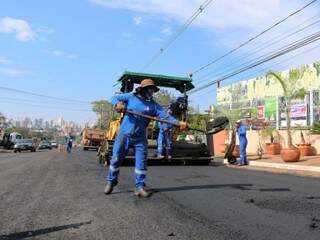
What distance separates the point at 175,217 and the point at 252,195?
2791 mm

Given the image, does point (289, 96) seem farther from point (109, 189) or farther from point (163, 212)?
point (163, 212)

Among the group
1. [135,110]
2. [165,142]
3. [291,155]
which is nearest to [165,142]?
[165,142]

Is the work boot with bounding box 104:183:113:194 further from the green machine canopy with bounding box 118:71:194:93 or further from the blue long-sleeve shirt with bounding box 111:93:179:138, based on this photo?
the green machine canopy with bounding box 118:71:194:93

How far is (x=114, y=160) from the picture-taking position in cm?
1054

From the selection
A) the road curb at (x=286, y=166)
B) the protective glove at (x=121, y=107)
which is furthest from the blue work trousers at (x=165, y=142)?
the protective glove at (x=121, y=107)

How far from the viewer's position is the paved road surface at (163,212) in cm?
682

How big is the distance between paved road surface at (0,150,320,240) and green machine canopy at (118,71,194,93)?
341 inches

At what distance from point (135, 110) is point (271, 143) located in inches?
808

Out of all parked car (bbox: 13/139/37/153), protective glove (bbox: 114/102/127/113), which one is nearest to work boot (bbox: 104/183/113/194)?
protective glove (bbox: 114/102/127/113)

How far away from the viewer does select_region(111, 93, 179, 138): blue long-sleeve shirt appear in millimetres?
10453

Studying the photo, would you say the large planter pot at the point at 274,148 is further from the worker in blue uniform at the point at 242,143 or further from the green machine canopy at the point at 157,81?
the green machine canopy at the point at 157,81

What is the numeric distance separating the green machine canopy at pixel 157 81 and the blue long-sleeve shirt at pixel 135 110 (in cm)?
981

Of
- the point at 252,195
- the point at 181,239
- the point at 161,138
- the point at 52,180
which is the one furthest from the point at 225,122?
the point at 161,138

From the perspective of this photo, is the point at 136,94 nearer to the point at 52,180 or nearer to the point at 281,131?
the point at 52,180
